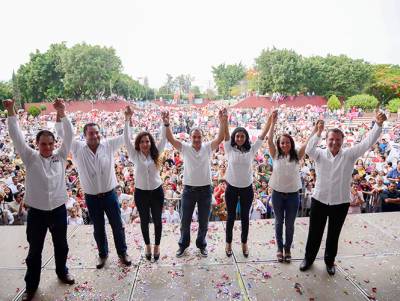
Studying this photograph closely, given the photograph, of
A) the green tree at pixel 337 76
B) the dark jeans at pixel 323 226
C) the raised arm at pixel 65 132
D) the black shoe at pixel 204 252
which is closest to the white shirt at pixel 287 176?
the dark jeans at pixel 323 226

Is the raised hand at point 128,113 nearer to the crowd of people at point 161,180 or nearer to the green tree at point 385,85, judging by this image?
the crowd of people at point 161,180

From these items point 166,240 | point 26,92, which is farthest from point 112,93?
point 166,240

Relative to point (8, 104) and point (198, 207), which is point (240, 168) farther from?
point (8, 104)

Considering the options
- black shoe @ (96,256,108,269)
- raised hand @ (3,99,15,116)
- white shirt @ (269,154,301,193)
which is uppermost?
raised hand @ (3,99,15,116)

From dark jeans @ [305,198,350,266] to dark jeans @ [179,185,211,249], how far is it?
3.70ft

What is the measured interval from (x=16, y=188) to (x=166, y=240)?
514cm

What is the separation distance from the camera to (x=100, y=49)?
37219 millimetres

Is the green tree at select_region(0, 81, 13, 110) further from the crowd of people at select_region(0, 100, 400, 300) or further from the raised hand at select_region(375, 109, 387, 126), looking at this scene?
the raised hand at select_region(375, 109, 387, 126)

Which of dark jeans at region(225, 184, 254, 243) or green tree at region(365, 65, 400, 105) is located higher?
green tree at region(365, 65, 400, 105)

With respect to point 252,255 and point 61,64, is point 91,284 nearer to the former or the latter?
point 252,255

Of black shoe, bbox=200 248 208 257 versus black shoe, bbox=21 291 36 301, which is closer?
black shoe, bbox=21 291 36 301

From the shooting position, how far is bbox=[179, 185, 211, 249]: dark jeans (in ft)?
11.4

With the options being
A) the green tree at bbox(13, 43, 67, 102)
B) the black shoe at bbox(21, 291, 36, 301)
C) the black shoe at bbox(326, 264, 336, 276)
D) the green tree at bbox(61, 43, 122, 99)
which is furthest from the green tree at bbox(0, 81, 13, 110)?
the black shoe at bbox(326, 264, 336, 276)

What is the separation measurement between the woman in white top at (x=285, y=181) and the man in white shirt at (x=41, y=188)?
215 cm
